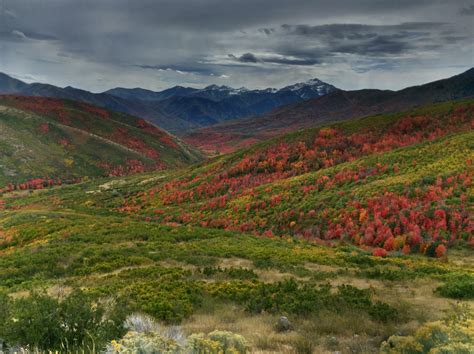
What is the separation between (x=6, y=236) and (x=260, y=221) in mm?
26234

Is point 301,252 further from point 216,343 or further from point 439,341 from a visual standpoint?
point 216,343

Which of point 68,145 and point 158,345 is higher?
point 68,145

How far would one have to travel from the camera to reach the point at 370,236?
29.4 metres

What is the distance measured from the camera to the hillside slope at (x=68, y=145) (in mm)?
109000

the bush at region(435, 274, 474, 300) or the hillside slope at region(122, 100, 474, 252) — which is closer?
the bush at region(435, 274, 474, 300)

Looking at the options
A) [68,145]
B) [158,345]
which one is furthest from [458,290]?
[68,145]

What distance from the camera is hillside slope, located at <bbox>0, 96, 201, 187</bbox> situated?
358 feet

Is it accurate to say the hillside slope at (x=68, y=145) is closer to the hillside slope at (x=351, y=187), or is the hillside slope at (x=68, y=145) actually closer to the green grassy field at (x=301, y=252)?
the green grassy field at (x=301, y=252)

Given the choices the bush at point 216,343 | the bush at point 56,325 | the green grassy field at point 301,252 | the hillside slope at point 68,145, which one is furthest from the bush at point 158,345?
the hillside slope at point 68,145

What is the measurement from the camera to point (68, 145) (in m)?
132

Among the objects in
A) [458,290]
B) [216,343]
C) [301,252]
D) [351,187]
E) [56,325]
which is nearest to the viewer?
[216,343]

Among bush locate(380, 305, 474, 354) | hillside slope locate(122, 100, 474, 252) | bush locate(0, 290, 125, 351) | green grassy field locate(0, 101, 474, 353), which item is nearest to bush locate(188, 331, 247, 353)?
green grassy field locate(0, 101, 474, 353)

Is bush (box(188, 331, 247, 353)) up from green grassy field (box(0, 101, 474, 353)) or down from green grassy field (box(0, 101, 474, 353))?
up

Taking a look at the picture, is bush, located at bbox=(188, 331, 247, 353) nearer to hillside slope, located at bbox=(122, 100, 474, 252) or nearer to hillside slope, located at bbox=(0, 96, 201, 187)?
hillside slope, located at bbox=(122, 100, 474, 252)
